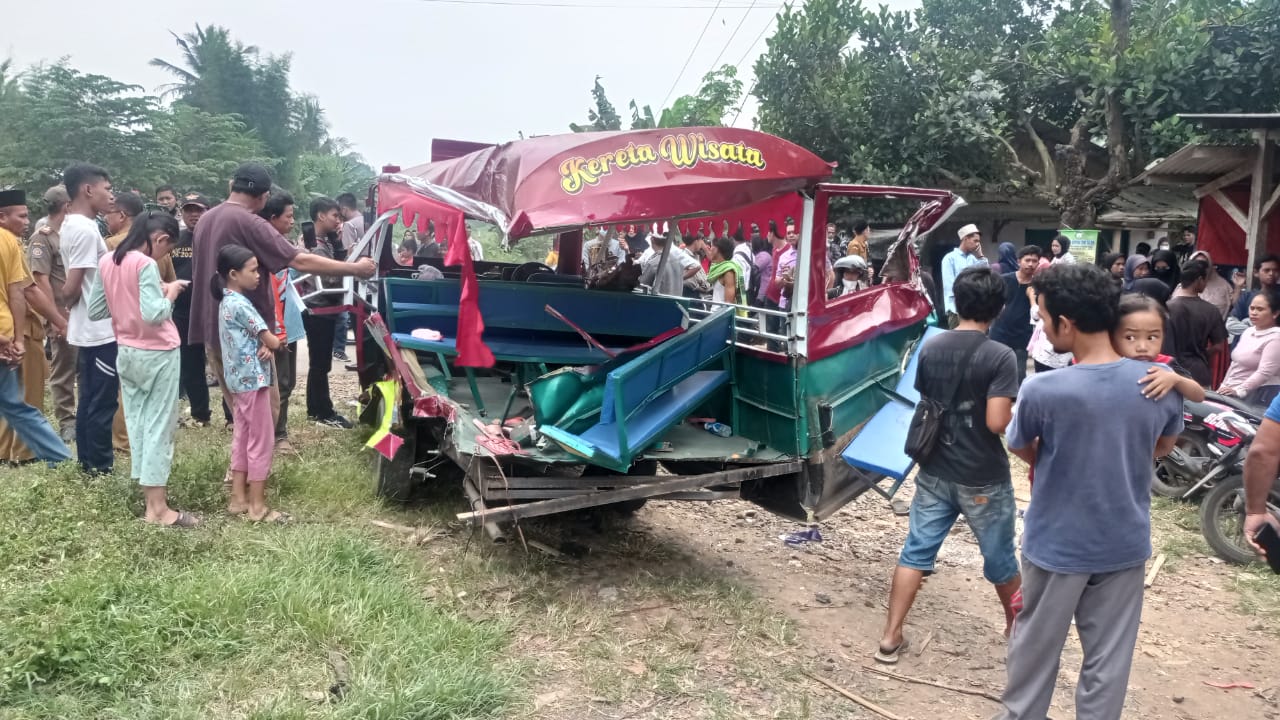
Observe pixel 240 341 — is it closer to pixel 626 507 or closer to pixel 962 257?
pixel 626 507

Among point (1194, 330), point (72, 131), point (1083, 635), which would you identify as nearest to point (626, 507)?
point (1083, 635)

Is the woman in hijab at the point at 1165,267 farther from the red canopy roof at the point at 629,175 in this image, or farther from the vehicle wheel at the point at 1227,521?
the red canopy roof at the point at 629,175

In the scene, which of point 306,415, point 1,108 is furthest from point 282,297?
point 1,108

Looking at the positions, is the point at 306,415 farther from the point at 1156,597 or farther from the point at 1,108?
the point at 1,108

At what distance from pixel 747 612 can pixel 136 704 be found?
98.3 inches

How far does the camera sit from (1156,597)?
4809mm

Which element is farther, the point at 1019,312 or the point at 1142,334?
the point at 1019,312

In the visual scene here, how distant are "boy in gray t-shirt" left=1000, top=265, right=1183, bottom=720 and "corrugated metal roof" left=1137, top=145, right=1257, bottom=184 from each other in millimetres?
7666

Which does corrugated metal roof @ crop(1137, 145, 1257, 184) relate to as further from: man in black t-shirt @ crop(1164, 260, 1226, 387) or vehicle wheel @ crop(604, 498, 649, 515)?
vehicle wheel @ crop(604, 498, 649, 515)

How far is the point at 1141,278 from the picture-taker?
25.5ft

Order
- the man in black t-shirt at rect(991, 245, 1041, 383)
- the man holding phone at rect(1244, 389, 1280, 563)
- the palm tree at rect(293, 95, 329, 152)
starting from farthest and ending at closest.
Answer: the palm tree at rect(293, 95, 329, 152) → the man in black t-shirt at rect(991, 245, 1041, 383) → the man holding phone at rect(1244, 389, 1280, 563)

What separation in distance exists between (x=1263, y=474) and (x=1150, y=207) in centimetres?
1320

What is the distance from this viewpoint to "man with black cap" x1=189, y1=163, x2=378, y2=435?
514 centimetres

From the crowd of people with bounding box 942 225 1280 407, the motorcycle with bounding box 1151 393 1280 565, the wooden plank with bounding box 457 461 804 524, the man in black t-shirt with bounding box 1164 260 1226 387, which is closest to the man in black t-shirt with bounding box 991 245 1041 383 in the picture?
the crowd of people with bounding box 942 225 1280 407
